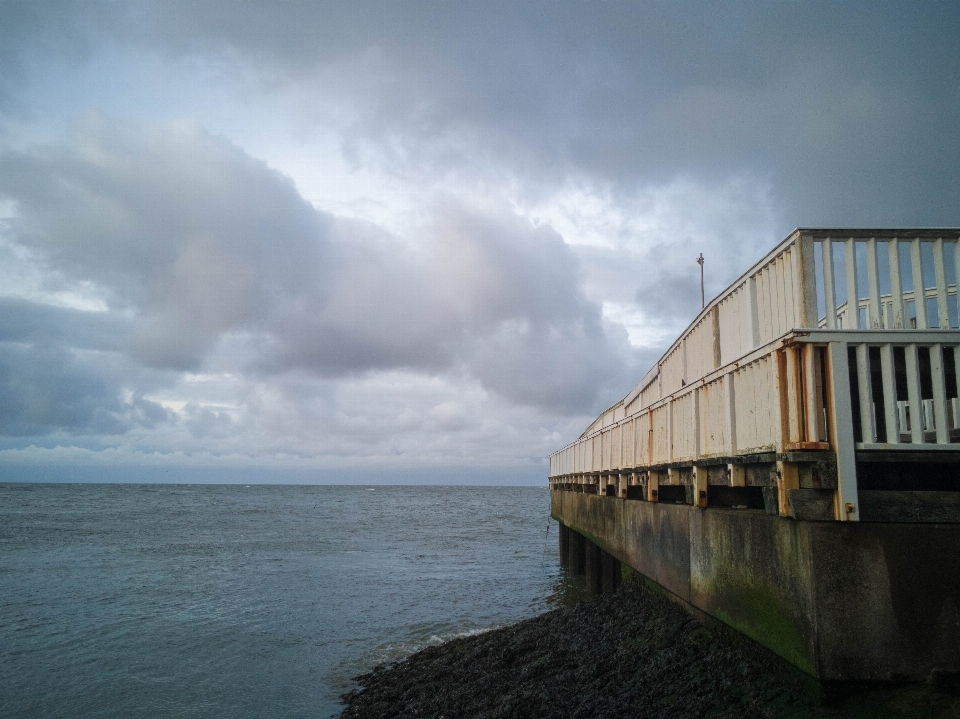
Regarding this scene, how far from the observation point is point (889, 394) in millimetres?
5676

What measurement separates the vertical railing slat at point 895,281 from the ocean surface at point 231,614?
400 inches

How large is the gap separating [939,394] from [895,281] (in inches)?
50.7

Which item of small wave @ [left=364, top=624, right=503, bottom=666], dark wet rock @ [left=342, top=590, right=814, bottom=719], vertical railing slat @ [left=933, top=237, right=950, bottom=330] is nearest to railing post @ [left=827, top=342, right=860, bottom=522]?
vertical railing slat @ [left=933, top=237, right=950, bottom=330]

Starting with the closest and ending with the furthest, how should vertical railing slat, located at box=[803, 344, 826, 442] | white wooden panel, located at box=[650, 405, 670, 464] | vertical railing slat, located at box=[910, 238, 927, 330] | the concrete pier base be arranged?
vertical railing slat, located at box=[803, 344, 826, 442] → vertical railing slat, located at box=[910, 238, 927, 330] → white wooden panel, located at box=[650, 405, 670, 464] → the concrete pier base

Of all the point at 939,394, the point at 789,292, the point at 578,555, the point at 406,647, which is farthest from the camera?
the point at 578,555

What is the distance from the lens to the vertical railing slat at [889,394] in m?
5.56

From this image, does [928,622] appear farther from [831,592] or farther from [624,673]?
[624,673]

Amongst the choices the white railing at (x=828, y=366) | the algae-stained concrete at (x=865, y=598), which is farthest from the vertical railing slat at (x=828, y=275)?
the algae-stained concrete at (x=865, y=598)

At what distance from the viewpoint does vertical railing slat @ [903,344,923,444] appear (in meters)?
5.51

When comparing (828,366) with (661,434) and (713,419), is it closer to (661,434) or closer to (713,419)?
(713,419)

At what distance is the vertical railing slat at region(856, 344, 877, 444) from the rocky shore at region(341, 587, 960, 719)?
2.02 m

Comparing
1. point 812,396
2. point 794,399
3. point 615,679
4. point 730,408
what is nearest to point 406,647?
point 615,679

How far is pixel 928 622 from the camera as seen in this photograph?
5203 mm

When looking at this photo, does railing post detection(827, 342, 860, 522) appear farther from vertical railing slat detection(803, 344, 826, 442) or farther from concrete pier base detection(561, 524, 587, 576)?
concrete pier base detection(561, 524, 587, 576)
